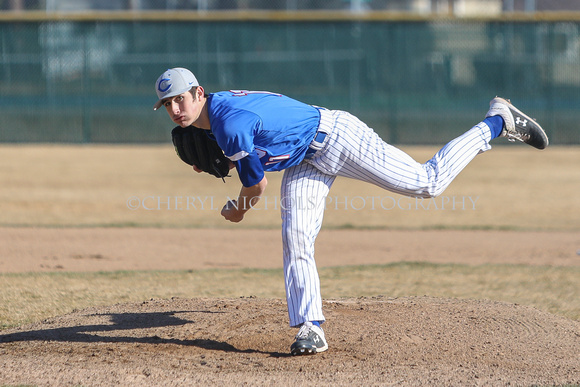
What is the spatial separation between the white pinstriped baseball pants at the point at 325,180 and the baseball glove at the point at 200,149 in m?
0.34

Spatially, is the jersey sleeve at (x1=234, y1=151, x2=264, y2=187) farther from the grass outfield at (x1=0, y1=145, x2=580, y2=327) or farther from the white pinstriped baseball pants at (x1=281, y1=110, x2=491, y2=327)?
the grass outfield at (x1=0, y1=145, x2=580, y2=327)

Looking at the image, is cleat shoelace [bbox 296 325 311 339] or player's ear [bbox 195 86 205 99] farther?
cleat shoelace [bbox 296 325 311 339]

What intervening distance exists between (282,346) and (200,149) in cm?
110

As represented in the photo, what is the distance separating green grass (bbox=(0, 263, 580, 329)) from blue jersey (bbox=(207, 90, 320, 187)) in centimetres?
204

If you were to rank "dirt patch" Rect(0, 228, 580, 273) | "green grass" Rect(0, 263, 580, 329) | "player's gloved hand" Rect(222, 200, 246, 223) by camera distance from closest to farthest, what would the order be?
"player's gloved hand" Rect(222, 200, 246, 223) < "green grass" Rect(0, 263, 580, 329) < "dirt patch" Rect(0, 228, 580, 273)

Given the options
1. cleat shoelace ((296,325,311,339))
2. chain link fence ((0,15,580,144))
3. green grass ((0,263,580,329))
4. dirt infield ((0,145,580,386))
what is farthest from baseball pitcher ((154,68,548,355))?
→ chain link fence ((0,15,580,144))

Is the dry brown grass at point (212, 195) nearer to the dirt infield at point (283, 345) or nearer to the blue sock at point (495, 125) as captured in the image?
the dirt infield at point (283, 345)

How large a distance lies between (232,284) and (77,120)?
9490 mm

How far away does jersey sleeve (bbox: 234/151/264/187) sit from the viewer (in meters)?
3.37

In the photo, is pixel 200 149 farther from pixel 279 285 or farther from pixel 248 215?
pixel 248 215

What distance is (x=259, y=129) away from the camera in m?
3.46

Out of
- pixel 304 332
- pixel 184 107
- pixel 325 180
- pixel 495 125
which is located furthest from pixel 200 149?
pixel 495 125

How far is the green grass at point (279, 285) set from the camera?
5.17 metres

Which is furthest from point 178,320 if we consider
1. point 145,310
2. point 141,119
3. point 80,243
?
point 141,119
